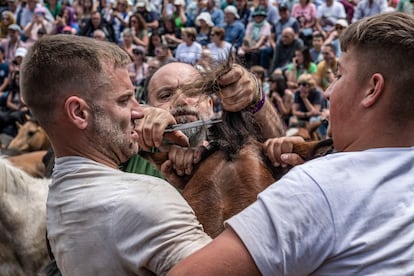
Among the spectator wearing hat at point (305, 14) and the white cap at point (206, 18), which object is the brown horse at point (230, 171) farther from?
the white cap at point (206, 18)

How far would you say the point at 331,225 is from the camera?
162cm

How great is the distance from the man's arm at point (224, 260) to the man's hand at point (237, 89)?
4.21 feet

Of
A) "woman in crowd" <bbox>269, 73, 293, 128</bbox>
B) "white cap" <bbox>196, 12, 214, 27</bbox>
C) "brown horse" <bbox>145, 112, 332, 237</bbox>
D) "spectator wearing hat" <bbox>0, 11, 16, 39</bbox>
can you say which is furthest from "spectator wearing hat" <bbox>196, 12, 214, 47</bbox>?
"brown horse" <bbox>145, 112, 332, 237</bbox>

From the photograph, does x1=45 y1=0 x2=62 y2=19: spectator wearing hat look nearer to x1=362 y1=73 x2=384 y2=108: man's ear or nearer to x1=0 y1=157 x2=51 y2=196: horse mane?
x1=0 y1=157 x2=51 y2=196: horse mane

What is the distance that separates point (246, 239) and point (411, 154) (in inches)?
18.1

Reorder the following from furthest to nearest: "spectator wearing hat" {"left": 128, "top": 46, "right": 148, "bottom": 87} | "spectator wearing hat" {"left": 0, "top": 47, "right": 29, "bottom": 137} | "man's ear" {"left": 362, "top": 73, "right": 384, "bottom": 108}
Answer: "spectator wearing hat" {"left": 0, "top": 47, "right": 29, "bottom": 137}, "spectator wearing hat" {"left": 128, "top": 46, "right": 148, "bottom": 87}, "man's ear" {"left": 362, "top": 73, "right": 384, "bottom": 108}

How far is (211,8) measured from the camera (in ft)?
55.8

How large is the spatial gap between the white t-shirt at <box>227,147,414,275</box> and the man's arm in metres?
0.02

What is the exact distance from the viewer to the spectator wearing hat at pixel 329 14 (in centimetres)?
1455

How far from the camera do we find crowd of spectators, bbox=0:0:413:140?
12148 millimetres

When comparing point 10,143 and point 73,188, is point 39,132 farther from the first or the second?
point 73,188

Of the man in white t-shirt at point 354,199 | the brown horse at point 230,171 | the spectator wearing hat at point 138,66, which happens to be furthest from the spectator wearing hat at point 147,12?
the man in white t-shirt at point 354,199

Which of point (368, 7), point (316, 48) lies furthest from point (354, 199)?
point (368, 7)

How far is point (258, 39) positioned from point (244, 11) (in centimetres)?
168
